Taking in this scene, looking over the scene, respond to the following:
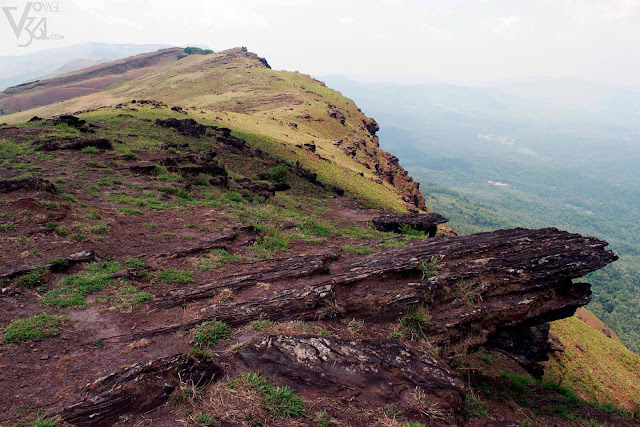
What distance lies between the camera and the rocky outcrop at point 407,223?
2070 centimetres

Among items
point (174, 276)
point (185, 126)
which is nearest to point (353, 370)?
point (174, 276)

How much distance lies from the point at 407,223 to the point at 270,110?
56525 millimetres

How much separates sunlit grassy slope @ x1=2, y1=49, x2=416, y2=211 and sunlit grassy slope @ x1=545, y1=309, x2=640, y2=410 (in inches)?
702

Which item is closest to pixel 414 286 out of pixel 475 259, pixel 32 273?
pixel 475 259

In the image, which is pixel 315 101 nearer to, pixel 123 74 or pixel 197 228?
pixel 197 228

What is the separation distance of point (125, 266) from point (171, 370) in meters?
5.78

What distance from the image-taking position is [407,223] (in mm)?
21078

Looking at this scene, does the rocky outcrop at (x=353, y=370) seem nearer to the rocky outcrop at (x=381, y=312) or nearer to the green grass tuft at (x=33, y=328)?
the rocky outcrop at (x=381, y=312)

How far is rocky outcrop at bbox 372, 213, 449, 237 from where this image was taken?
67.9 ft

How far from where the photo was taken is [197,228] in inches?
560

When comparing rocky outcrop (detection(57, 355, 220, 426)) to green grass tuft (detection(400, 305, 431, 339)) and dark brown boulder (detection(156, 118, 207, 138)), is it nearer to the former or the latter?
green grass tuft (detection(400, 305, 431, 339))

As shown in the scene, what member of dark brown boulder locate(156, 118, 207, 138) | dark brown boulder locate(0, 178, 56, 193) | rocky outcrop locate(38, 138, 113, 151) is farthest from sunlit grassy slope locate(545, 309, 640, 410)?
dark brown boulder locate(156, 118, 207, 138)

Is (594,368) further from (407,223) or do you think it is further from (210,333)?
(210,333)

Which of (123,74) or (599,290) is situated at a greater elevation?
(123,74)
